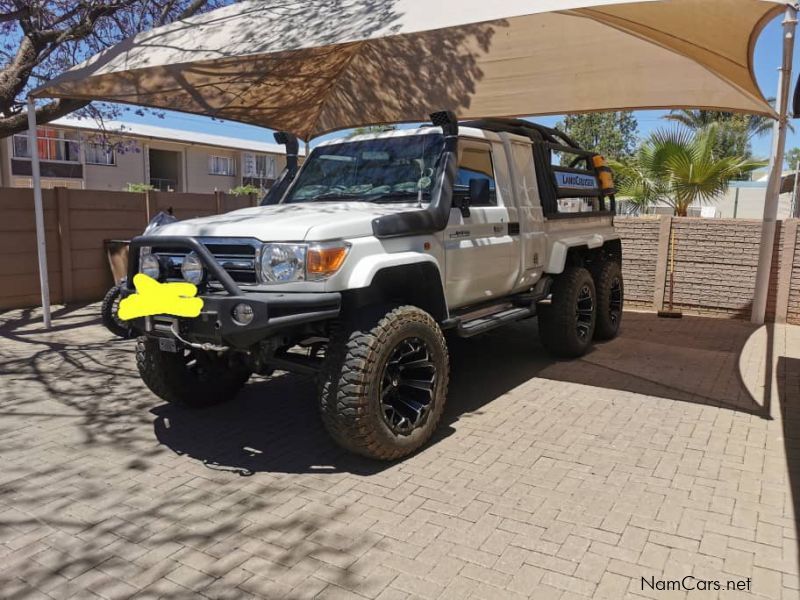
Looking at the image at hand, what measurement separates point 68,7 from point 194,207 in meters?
3.96

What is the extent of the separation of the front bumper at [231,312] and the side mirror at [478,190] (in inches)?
63.5

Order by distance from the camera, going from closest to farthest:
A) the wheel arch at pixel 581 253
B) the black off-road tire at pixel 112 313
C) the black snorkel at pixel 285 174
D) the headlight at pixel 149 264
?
the headlight at pixel 149 264
the black snorkel at pixel 285 174
the wheel arch at pixel 581 253
the black off-road tire at pixel 112 313

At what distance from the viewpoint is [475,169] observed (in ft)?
17.1

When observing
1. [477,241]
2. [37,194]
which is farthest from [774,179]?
[37,194]

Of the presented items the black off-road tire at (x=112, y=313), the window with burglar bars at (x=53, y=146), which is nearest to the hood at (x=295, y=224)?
the black off-road tire at (x=112, y=313)

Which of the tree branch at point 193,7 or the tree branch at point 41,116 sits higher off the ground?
the tree branch at point 193,7

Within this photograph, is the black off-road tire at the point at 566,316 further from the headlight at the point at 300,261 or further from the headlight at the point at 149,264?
the headlight at the point at 149,264

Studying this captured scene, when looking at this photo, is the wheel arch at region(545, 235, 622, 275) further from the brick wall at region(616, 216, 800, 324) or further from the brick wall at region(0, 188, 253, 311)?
the brick wall at region(0, 188, 253, 311)

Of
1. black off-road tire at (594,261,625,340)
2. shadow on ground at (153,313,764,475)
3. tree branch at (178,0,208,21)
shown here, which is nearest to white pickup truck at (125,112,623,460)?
shadow on ground at (153,313,764,475)

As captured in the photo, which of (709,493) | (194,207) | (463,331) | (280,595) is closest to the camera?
(280,595)

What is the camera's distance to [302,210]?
452cm

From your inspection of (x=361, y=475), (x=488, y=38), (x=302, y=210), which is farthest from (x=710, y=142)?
(x=361, y=475)

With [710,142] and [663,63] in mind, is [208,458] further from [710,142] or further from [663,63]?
[710,142]

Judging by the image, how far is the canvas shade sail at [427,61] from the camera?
219 inches
